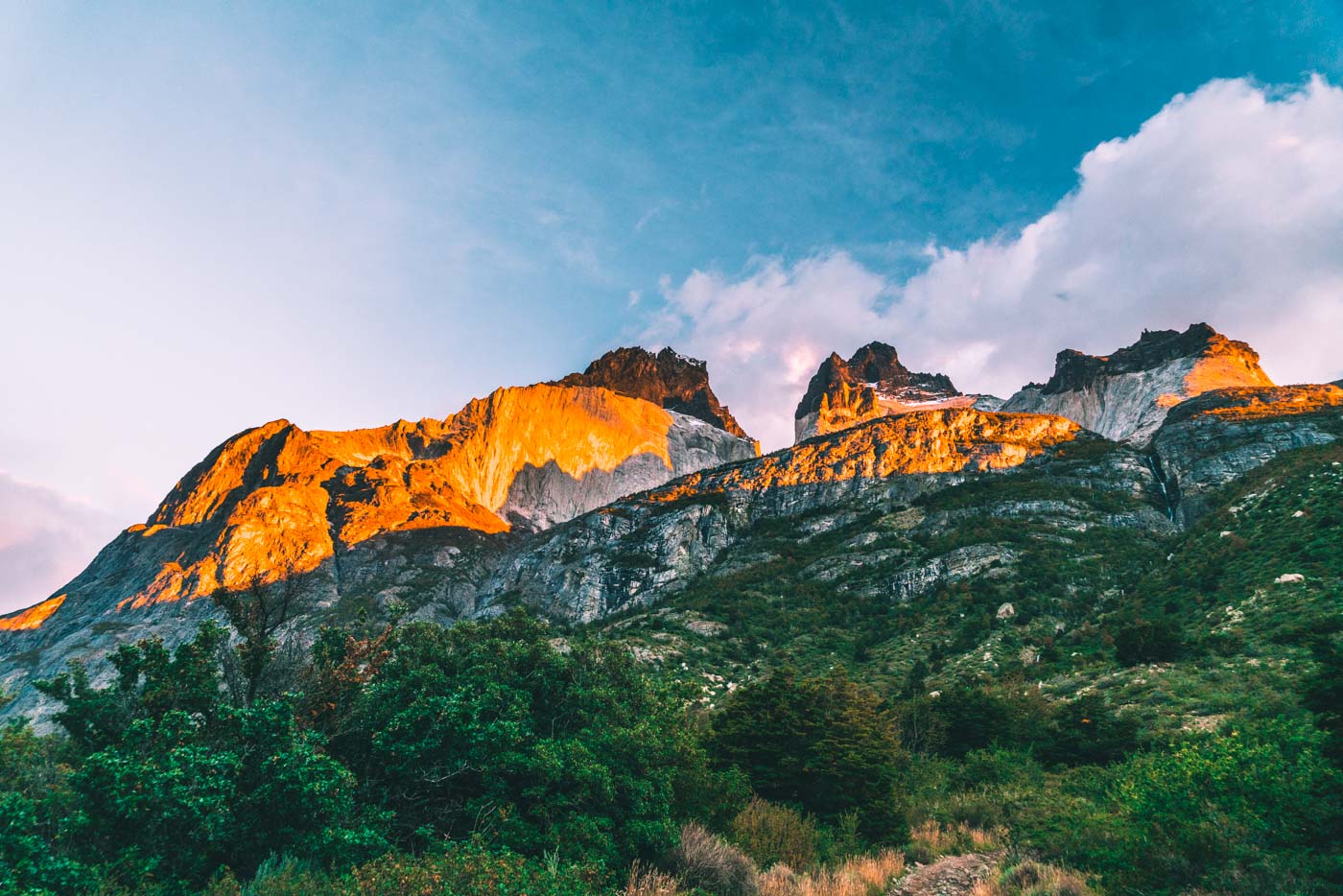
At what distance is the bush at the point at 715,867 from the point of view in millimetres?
13469

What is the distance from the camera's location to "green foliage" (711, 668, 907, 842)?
72.1 feet

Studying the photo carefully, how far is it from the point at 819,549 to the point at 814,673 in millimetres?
50741

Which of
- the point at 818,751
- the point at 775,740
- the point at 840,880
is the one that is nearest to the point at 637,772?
the point at 840,880

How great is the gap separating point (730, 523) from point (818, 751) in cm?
11257

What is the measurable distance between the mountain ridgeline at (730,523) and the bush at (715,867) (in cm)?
5520

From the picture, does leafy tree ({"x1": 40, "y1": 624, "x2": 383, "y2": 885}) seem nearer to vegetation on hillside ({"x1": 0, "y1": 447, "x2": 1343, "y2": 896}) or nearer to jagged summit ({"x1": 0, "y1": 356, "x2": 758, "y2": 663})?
vegetation on hillside ({"x1": 0, "y1": 447, "x2": 1343, "y2": 896})

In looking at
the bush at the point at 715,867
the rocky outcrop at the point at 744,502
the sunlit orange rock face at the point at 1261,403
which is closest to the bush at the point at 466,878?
the bush at the point at 715,867

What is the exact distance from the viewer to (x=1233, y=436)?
106 metres

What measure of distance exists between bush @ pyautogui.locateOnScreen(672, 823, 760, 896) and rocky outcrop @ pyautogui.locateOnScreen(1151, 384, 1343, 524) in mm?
104351

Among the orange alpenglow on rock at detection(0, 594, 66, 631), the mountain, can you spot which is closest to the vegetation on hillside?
the mountain

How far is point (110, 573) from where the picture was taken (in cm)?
17388

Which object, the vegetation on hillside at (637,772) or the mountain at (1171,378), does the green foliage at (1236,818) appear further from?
the mountain at (1171,378)

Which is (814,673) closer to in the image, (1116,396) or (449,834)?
(449,834)

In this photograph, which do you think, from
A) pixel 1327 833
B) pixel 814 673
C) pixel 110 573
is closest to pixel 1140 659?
pixel 814 673
